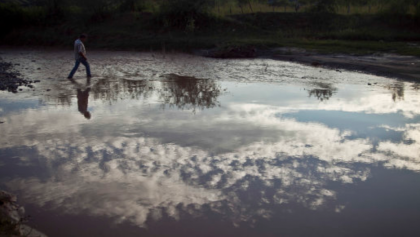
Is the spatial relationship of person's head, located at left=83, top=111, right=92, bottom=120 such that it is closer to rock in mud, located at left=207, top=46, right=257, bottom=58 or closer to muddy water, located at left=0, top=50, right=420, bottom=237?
muddy water, located at left=0, top=50, right=420, bottom=237

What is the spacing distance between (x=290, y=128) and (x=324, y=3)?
26.9 m

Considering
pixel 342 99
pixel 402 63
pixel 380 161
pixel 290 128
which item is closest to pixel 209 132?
pixel 290 128

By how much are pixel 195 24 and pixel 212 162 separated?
2644cm

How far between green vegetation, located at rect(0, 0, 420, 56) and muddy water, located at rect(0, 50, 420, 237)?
15627mm

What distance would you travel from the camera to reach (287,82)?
13.6 m

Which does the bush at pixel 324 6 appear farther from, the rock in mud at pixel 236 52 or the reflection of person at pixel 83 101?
the reflection of person at pixel 83 101

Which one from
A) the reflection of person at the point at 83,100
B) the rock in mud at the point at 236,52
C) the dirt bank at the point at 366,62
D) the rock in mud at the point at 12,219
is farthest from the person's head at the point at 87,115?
the rock in mud at the point at 236,52

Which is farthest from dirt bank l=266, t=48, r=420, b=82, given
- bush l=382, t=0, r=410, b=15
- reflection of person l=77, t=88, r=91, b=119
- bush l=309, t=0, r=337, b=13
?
bush l=382, t=0, r=410, b=15

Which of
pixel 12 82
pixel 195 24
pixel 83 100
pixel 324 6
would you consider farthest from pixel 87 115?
pixel 324 6

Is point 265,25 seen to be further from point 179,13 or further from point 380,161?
point 380,161

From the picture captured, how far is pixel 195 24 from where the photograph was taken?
30.8m

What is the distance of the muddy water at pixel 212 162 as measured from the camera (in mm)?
4180

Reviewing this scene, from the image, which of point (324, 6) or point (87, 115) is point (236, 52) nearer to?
point (324, 6)

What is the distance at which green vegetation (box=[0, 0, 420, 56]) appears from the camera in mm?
27391
